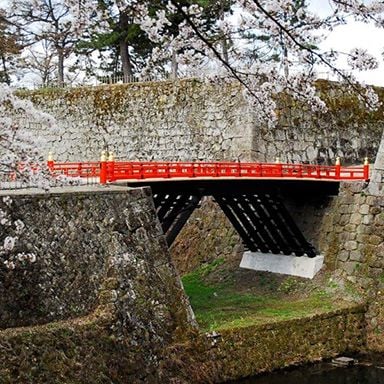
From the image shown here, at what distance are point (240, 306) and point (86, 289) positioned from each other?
3.90 m

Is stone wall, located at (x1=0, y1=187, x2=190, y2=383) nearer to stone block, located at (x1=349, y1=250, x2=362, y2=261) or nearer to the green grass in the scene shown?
the green grass

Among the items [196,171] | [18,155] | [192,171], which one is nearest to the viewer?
[18,155]

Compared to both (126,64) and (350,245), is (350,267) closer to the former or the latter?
(350,245)

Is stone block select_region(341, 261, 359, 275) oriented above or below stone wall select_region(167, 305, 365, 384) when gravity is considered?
above

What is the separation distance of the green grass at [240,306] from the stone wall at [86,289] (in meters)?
1.11

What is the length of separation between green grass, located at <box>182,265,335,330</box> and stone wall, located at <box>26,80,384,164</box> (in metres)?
3.44

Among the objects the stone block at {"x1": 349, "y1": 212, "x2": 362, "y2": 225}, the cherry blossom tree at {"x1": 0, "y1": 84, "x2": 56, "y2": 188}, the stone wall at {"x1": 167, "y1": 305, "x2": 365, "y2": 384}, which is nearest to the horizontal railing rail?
the stone block at {"x1": 349, "y1": 212, "x2": 362, "y2": 225}

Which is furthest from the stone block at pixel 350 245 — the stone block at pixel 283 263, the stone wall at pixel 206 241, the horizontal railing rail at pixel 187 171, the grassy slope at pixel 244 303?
the stone wall at pixel 206 241

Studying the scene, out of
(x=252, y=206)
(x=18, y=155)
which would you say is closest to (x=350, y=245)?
(x=252, y=206)

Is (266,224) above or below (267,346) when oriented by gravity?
above

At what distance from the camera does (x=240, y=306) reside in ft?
41.2

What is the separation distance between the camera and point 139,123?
1753cm

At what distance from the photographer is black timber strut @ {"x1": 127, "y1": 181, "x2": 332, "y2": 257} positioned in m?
11.5

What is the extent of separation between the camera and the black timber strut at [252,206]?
11.5 m
